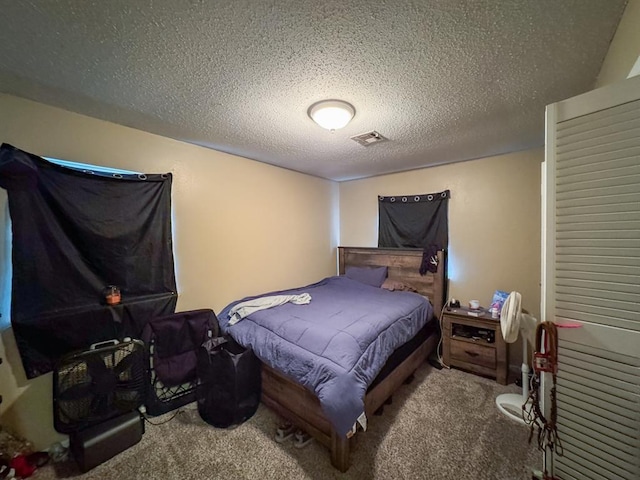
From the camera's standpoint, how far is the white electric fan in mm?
2029

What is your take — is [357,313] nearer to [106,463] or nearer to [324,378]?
[324,378]

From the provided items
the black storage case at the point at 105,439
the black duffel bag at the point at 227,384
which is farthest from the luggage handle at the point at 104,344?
the black duffel bag at the point at 227,384

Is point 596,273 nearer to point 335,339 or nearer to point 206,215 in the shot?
point 335,339

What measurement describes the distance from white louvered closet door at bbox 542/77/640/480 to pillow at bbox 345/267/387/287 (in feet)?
7.89

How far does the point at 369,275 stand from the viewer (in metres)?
3.57

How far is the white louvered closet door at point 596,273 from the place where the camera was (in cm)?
87

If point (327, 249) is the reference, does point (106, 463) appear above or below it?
below

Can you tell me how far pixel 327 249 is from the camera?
4.12 m

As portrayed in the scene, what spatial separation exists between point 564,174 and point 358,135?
1.59 m

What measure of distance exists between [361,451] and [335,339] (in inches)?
29.4

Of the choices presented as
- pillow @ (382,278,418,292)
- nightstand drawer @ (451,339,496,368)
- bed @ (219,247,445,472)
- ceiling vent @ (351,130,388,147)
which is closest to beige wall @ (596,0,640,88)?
ceiling vent @ (351,130,388,147)

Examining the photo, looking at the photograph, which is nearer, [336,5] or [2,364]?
[336,5]

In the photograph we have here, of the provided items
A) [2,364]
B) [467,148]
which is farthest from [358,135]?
[2,364]

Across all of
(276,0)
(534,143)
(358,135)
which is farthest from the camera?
(534,143)
